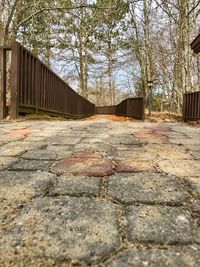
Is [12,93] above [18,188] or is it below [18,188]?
above

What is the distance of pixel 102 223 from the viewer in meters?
1.07

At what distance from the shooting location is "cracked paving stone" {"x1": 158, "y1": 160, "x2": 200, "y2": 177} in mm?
1762

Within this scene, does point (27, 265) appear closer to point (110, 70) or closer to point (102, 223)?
point (102, 223)

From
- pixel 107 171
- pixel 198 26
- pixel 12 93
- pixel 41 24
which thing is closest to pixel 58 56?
pixel 41 24

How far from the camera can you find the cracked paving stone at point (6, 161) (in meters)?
1.87

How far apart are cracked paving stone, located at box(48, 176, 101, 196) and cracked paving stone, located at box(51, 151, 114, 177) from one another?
0.10 m

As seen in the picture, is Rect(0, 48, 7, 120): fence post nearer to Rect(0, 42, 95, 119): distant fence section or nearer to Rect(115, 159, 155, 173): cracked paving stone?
Rect(0, 42, 95, 119): distant fence section

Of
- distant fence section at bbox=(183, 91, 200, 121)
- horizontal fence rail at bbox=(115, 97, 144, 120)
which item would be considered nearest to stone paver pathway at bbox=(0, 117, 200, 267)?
distant fence section at bbox=(183, 91, 200, 121)

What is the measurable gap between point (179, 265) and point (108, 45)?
81.5 ft

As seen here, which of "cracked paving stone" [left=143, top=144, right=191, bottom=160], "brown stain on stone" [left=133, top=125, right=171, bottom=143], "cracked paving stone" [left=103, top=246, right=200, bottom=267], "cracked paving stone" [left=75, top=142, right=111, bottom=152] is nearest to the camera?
"cracked paving stone" [left=103, top=246, right=200, bottom=267]

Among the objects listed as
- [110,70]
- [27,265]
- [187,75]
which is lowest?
[27,265]

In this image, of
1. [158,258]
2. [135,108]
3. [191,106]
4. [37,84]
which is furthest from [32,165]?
[135,108]

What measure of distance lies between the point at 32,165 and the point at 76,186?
0.52 metres

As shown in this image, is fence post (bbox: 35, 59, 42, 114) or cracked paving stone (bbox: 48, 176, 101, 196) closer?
cracked paving stone (bbox: 48, 176, 101, 196)
